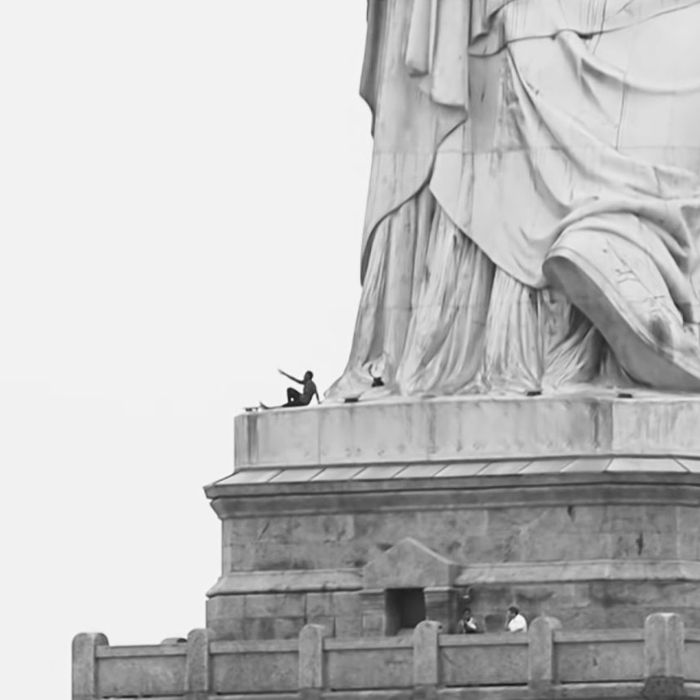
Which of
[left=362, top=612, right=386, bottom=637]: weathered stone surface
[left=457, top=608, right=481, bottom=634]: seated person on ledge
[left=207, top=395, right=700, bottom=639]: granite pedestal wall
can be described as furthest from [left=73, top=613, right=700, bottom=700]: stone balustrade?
[left=207, top=395, right=700, bottom=639]: granite pedestal wall

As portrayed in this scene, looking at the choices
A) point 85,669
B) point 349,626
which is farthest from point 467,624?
point 85,669

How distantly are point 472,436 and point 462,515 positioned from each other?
3.13 feet

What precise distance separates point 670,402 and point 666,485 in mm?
1071

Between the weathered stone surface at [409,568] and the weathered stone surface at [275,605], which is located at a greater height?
the weathered stone surface at [409,568]

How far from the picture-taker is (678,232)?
2847 inches

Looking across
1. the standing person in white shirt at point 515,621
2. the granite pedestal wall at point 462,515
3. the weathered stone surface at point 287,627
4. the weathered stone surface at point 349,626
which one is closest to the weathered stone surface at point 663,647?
the granite pedestal wall at point 462,515

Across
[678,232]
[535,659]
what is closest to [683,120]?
[678,232]

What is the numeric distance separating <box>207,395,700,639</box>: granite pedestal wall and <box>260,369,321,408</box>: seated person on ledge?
41 cm

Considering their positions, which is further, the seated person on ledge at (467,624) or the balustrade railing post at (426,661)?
the seated person on ledge at (467,624)

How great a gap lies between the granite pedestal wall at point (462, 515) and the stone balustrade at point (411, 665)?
1227 millimetres

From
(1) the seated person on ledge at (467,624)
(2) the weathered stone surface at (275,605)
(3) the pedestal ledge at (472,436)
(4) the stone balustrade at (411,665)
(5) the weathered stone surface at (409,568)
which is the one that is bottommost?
(4) the stone balustrade at (411,665)

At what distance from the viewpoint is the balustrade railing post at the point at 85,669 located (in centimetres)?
7225

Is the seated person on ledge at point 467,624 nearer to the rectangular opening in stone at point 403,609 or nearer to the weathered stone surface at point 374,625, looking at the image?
the rectangular opening in stone at point 403,609

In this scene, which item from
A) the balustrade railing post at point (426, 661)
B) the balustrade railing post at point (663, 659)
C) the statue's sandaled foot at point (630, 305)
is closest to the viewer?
the balustrade railing post at point (663, 659)
